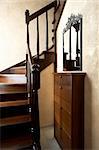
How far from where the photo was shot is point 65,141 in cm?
285

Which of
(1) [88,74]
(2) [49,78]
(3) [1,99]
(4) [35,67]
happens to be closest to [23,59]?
(2) [49,78]

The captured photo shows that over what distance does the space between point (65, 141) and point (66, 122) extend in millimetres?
277

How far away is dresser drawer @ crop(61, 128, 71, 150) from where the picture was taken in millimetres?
2684

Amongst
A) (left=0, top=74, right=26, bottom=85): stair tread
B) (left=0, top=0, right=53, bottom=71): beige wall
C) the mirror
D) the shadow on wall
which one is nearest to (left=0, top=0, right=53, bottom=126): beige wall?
(left=0, top=0, right=53, bottom=71): beige wall

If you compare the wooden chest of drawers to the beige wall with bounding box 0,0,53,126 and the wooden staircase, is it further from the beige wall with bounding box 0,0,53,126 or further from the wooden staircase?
the beige wall with bounding box 0,0,53,126

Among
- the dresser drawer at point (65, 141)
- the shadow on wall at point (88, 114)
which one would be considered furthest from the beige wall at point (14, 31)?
the shadow on wall at point (88, 114)

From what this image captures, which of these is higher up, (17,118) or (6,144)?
(17,118)

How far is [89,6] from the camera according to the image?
8.08 ft

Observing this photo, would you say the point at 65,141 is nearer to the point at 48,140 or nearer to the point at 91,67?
the point at 48,140

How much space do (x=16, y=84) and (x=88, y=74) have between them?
161 cm

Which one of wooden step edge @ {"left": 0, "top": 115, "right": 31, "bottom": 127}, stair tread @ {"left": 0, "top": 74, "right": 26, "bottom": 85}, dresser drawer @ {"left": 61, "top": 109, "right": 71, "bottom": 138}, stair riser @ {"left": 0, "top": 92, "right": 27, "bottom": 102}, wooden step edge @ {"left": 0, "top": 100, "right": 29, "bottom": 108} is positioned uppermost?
stair tread @ {"left": 0, "top": 74, "right": 26, "bottom": 85}

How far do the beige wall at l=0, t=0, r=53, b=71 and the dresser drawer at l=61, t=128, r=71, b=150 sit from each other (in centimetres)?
228

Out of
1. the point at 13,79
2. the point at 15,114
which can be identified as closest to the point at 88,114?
the point at 15,114

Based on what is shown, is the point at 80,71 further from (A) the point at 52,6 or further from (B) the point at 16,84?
(A) the point at 52,6
